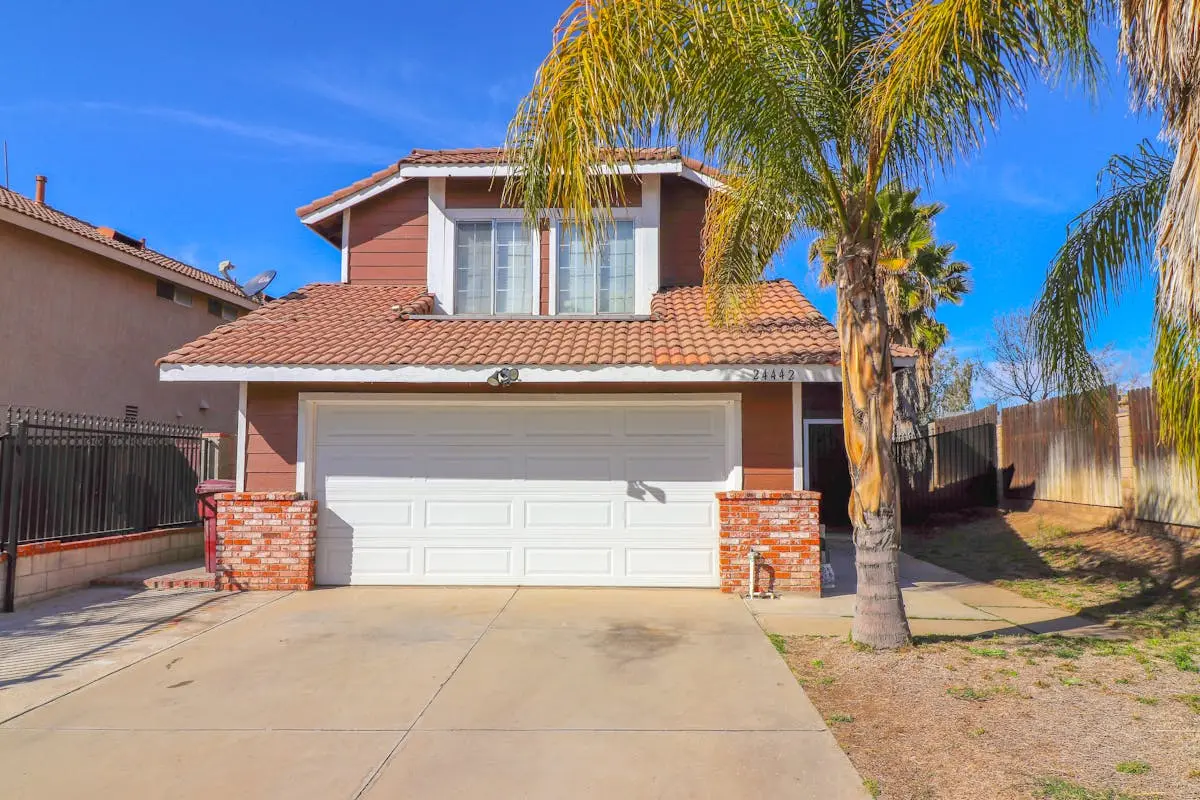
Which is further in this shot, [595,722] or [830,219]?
[830,219]

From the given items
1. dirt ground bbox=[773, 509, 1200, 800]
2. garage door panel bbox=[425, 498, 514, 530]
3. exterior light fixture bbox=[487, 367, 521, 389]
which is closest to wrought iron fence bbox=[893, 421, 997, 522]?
dirt ground bbox=[773, 509, 1200, 800]

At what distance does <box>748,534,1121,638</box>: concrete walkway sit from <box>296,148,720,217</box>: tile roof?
620cm

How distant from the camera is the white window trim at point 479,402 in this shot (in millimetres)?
9133

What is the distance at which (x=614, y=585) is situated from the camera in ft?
30.0

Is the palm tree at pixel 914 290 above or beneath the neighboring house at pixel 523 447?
above

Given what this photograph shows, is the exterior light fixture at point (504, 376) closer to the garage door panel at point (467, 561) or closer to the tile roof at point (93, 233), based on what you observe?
the garage door panel at point (467, 561)

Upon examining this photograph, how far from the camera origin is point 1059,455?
12742mm

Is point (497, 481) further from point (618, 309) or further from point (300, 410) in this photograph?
point (618, 309)

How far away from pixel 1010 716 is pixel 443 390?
265 inches

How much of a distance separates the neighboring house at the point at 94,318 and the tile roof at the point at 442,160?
15.0 ft

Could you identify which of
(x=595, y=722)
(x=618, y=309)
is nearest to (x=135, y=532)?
(x=618, y=309)

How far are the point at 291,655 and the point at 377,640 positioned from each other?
76 centimetres

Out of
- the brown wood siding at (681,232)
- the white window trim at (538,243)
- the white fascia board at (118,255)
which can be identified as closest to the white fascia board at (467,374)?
the white window trim at (538,243)

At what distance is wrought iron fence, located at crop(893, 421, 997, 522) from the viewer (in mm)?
15117
